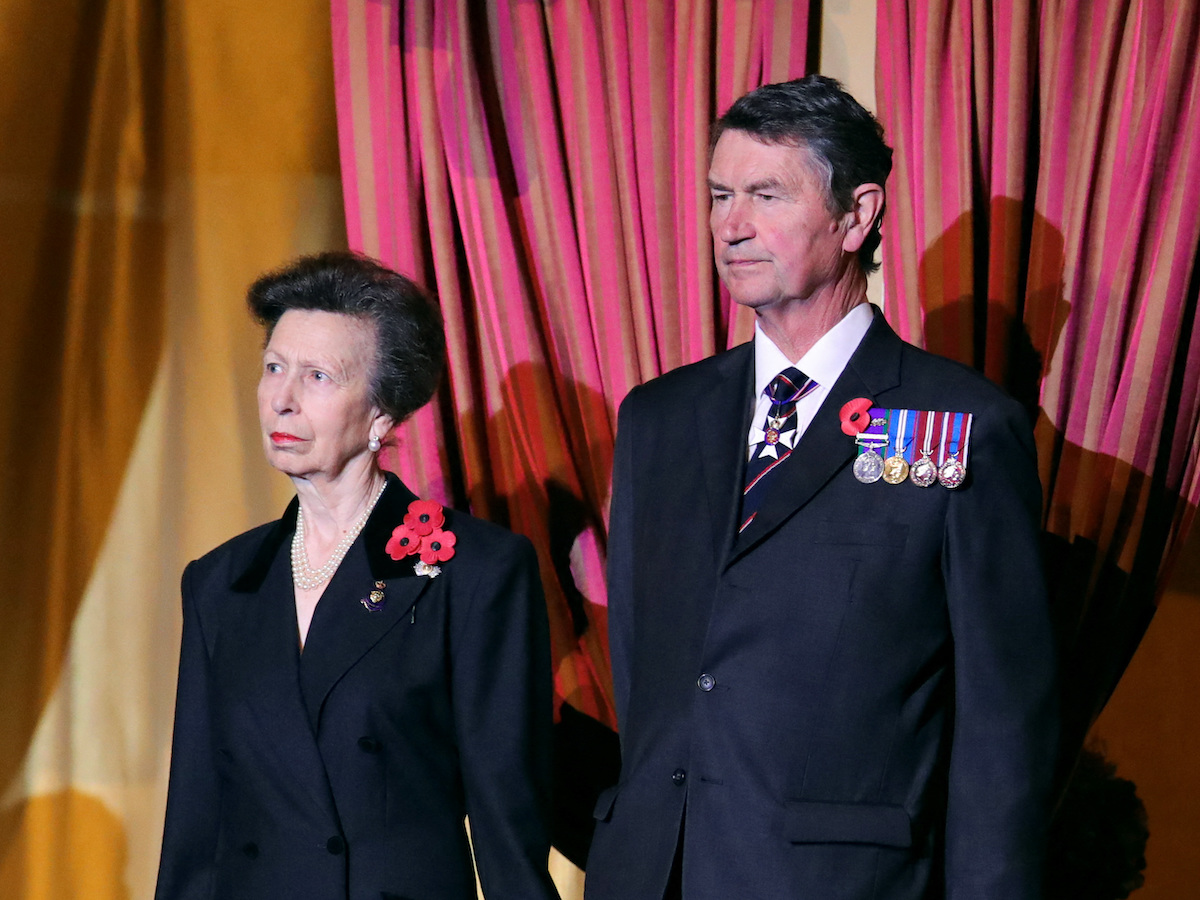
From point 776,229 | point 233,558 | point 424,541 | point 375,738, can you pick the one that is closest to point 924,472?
point 776,229

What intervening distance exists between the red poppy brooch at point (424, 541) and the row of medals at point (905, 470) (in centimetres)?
66

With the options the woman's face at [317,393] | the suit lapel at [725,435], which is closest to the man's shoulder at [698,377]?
the suit lapel at [725,435]

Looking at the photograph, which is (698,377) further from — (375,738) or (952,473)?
(375,738)

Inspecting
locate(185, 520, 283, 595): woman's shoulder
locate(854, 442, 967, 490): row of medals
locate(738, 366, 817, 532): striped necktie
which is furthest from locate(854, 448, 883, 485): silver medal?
locate(185, 520, 283, 595): woman's shoulder

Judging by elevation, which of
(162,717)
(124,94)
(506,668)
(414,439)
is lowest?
(162,717)

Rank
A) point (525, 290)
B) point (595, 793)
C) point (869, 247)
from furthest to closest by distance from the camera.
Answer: point (525, 290) < point (595, 793) < point (869, 247)

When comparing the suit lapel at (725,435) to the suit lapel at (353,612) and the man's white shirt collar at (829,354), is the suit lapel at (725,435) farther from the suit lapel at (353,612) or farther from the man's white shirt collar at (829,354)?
the suit lapel at (353,612)

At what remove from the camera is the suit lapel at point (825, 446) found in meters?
1.82

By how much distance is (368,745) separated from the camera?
1985 millimetres

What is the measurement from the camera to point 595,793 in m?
2.52

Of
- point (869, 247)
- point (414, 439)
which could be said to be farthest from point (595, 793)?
point (869, 247)

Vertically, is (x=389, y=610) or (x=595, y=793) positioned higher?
(x=389, y=610)

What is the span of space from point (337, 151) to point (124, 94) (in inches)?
19.6

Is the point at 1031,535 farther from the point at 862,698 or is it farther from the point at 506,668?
the point at 506,668
